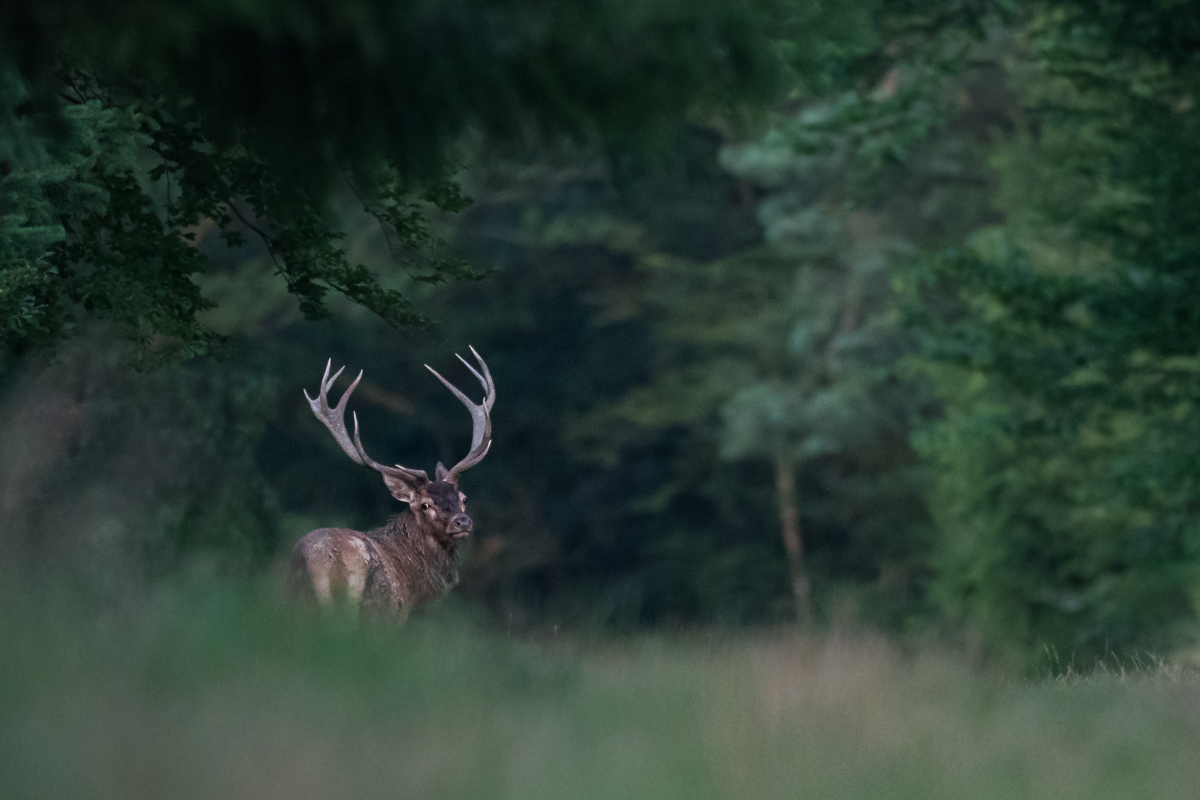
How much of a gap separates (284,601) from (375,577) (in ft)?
5.58

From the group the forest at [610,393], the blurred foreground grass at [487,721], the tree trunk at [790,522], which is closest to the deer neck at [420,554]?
the forest at [610,393]

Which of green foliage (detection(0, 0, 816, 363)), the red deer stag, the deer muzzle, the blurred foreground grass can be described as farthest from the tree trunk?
green foliage (detection(0, 0, 816, 363))

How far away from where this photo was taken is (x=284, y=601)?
22.7ft

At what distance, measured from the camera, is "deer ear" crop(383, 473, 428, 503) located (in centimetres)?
934

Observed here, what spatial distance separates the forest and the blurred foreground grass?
0.02m

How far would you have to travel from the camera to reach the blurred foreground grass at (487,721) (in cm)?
432

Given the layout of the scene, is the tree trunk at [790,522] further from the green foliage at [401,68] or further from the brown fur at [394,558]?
the green foliage at [401,68]

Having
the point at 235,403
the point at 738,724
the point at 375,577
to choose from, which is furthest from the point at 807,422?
the point at 738,724

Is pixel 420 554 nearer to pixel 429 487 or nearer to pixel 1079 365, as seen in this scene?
pixel 429 487

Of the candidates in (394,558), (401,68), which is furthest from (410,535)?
(401,68)

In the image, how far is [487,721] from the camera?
16.9 feet

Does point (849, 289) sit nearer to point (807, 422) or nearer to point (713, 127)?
point (807, 422)

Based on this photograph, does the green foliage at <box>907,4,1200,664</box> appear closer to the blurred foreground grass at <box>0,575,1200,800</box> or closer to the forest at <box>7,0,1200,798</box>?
the forest at <box>7,0,1200,798</box>

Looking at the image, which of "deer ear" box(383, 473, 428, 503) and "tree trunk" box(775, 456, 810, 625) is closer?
"deer ear" box(383, 473, 428, 503)
